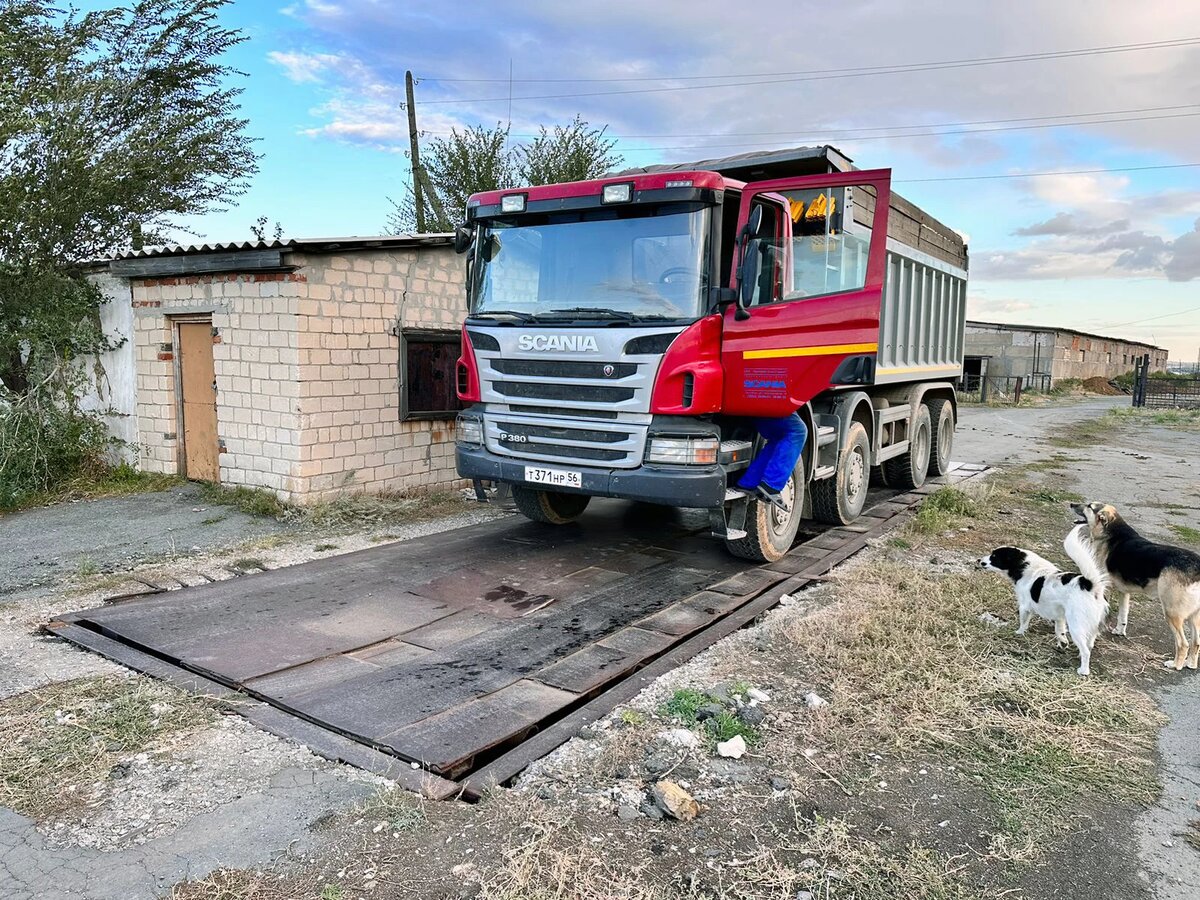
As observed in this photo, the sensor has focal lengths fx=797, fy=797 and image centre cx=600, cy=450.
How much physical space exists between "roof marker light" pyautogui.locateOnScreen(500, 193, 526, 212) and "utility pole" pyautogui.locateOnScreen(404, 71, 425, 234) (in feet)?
39.9

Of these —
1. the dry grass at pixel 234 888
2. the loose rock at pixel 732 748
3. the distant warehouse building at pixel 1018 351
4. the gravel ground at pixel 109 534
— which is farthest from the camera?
the distant warehouse building at pixel 1018 351

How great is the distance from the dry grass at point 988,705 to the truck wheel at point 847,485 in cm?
237

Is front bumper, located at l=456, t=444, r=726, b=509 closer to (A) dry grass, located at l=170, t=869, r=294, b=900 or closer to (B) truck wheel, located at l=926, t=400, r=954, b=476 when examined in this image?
(A) dry grass, located at l=170, t=869, r=294, b=900

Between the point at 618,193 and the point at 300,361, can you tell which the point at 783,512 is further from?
the point at 300,361

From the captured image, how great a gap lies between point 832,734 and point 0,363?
419 inches

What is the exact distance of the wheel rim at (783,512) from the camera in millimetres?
6805

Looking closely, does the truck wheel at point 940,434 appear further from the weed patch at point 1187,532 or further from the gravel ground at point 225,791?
the gravel ground at point 225,791

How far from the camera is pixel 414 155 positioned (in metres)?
18.8

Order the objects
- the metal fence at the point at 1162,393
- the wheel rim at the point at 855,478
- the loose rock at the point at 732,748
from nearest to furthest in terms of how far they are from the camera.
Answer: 1. the loose rock at the point at 732,748
2. the wheel rim at the point at 855,478
3. the metal fence at the point at 1162,393

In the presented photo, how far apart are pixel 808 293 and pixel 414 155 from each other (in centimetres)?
1505

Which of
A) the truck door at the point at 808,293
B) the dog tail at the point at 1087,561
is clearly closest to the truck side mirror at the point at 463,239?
the truck door at the point at 808,293

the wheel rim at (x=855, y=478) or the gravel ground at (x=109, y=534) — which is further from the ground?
the wheel rim at (x=855, y=478)

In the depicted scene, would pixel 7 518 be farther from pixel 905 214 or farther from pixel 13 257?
pixel 905 214

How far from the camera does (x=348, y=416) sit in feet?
28.8
